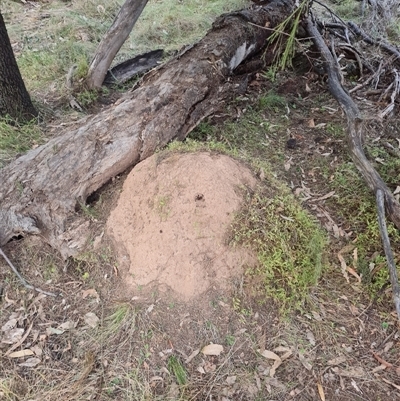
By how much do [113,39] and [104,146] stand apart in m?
2.11

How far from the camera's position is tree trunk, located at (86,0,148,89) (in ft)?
14.2

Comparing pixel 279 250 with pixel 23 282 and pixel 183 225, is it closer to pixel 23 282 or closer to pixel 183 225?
pixel 183 225

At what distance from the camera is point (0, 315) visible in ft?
8.11

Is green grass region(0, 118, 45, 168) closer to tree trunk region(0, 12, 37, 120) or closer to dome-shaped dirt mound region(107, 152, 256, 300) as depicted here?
tree trunk region(0, 12, 37, 120)

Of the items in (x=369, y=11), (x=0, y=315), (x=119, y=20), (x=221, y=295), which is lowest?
(x=369, y=11)

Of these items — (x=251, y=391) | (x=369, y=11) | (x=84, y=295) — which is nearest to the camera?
(x=251, y=391)

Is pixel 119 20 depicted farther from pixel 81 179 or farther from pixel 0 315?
pixel 0 315

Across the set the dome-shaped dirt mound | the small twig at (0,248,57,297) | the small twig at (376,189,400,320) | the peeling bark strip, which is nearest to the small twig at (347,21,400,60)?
the peeling bark strip

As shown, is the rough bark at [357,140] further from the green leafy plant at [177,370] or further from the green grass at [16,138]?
the green grass at [16,138]

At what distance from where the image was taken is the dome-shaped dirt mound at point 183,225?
2.38 meters

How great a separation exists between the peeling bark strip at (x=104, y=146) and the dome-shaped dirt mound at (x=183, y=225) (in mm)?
352

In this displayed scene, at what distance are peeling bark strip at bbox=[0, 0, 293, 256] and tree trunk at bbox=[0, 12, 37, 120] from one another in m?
1.13

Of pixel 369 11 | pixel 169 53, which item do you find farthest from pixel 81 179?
pixel 369 11

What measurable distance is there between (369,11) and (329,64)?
352cm
